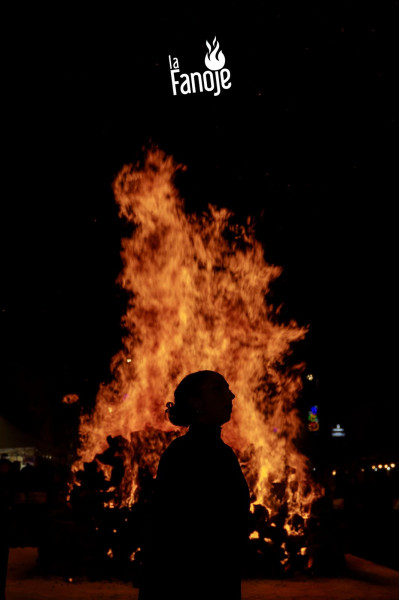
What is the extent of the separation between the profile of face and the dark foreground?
5.79 metres

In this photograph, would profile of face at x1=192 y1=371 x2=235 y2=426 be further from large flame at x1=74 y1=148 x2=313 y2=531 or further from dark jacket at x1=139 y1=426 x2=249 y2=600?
large flame at x1=74 y1=148 x2=313 y2=531

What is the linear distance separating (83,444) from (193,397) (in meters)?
8.75

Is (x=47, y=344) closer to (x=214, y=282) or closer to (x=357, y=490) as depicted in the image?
(x=357, y=490)

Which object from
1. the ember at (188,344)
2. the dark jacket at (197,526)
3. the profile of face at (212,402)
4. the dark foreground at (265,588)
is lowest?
the dark jacket at (197,526)

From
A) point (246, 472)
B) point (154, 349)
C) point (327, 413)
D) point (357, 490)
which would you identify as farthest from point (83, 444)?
point (327, 413)

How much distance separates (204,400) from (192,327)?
7.78 m

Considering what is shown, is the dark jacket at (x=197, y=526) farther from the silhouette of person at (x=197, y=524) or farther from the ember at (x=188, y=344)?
the ember at (x=188, y=344)

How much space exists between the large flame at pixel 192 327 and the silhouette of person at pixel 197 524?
22.7 ft

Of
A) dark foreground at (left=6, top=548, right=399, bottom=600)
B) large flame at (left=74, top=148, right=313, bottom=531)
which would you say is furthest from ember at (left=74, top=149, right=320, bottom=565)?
dark foreground at (left=6, top=548, right=399, bottom=600)

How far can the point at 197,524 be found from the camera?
104 inches

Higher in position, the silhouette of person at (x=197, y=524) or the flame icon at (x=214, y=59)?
the flame icon at (x=214, y=59)

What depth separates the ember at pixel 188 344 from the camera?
31.3ft

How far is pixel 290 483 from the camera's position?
9758mm

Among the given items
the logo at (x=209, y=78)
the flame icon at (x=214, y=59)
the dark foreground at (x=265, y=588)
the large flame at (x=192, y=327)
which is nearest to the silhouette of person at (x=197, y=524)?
the dark foreground at (x=265, y=588)
